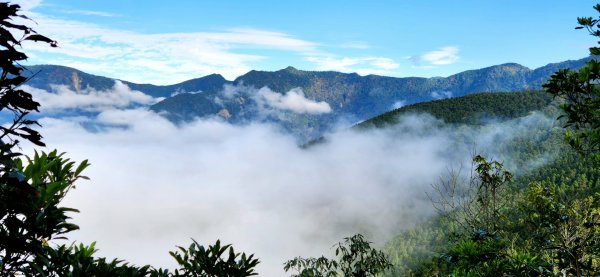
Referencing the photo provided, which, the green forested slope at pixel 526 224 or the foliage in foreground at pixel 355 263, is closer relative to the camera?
the green forested slope at pixel 526 224

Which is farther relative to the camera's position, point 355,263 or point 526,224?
point 526,224

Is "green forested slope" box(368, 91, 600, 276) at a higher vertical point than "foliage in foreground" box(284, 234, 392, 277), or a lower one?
lower

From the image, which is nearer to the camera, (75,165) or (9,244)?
(9,244)

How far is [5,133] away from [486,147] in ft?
718

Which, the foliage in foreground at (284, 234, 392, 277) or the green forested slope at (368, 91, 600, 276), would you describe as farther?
the foliage in foreground at (284, 234, 392, 277)

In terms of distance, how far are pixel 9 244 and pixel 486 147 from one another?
21861cm

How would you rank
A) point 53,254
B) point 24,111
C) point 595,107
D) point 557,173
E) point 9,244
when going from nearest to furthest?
point 24,111
point 9,244
point 53,254
point 595,107
point 557,173

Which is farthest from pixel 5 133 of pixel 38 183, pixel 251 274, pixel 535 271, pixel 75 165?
pixel 535 271

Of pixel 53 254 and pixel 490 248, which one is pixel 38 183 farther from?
pixel 490 248

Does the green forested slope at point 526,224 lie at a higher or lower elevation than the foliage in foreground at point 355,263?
lower

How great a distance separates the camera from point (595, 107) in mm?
5387

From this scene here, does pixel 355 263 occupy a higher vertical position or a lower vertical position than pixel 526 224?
higher

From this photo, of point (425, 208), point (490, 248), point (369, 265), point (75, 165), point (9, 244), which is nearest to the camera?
point (9, 244)

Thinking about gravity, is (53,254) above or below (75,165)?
below
